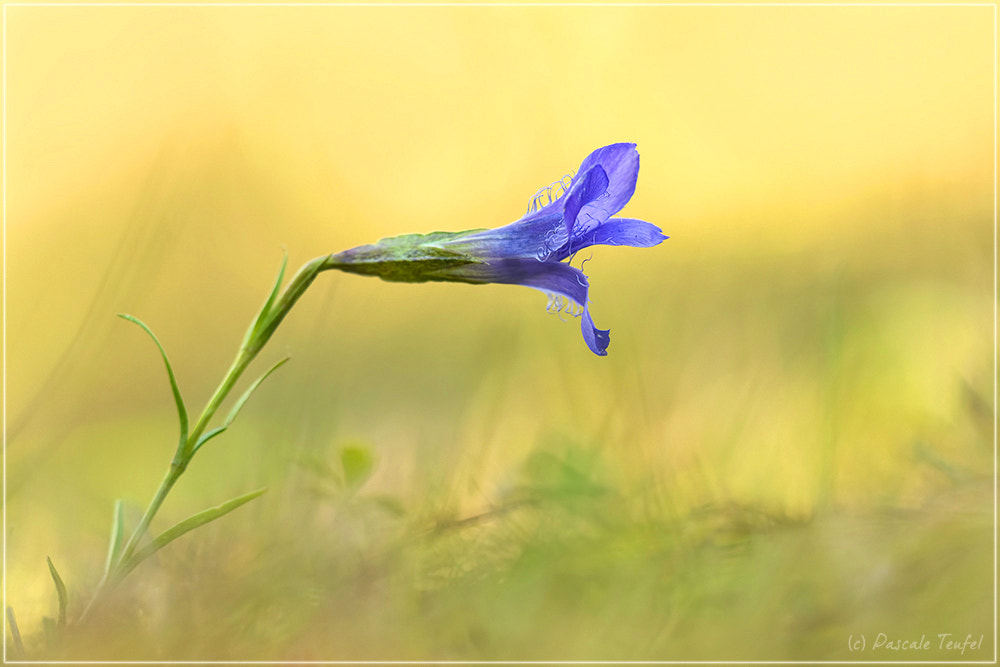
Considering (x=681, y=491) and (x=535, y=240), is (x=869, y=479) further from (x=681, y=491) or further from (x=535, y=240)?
(x=535, y=240)

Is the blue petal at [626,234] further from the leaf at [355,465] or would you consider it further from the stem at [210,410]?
the leaf at [355,465]

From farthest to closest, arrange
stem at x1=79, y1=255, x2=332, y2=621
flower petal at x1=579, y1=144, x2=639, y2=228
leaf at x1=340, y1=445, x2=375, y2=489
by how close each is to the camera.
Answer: leaf at x1=340, y1=445, x2=375, y2=489
flower petal at x1=579, y1=144, x2=639, y2=228
stem at x1=79, y1=255, x2=332, y2=621

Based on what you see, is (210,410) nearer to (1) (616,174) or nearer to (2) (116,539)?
(2) (116,539)

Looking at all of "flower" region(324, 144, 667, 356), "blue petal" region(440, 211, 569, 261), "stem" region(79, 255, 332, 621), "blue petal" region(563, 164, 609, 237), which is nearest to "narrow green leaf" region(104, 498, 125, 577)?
"stem" region(79, 255, 332, 621)

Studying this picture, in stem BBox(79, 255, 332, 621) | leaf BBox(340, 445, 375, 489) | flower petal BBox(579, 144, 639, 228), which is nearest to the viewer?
stem BBox(79, 255, 332, 621)

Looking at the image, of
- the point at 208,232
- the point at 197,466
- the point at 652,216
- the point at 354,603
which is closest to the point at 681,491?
the point at 354,603

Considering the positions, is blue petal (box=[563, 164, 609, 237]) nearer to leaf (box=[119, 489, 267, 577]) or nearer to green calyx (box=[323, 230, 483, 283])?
green calyx (box=[323, 230, 483, 283])
